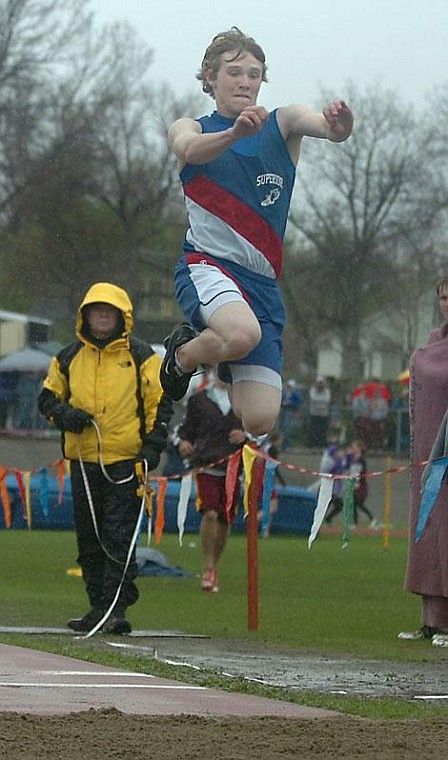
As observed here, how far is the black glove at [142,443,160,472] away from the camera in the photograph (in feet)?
34.5

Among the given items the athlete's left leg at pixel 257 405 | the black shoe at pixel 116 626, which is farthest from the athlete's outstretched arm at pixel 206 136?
the black shoe at pixel 116 626

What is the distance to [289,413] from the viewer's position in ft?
119

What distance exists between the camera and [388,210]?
39844 mm

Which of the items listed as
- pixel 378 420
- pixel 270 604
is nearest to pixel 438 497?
pixel 270 604

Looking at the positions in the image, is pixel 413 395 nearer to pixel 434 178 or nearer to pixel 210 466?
pixel 210 466

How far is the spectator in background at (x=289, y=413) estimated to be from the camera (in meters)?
35.9

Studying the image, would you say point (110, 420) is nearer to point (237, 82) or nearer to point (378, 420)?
point (237, 82)

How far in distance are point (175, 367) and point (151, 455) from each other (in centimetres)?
309

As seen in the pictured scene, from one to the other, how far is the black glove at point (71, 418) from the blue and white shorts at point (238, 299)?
10.2 feet

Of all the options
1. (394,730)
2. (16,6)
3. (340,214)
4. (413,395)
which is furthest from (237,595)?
(340,214)

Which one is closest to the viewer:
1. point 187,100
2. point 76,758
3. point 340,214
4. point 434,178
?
point 76,758

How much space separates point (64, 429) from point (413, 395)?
2403 millimetres

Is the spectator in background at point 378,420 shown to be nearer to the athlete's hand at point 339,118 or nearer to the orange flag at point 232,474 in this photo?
the orange flag at point 232,474

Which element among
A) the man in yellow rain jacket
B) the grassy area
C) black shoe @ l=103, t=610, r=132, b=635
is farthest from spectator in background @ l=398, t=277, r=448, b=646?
black shoe @ l=103, t=610, r=132, b=635
